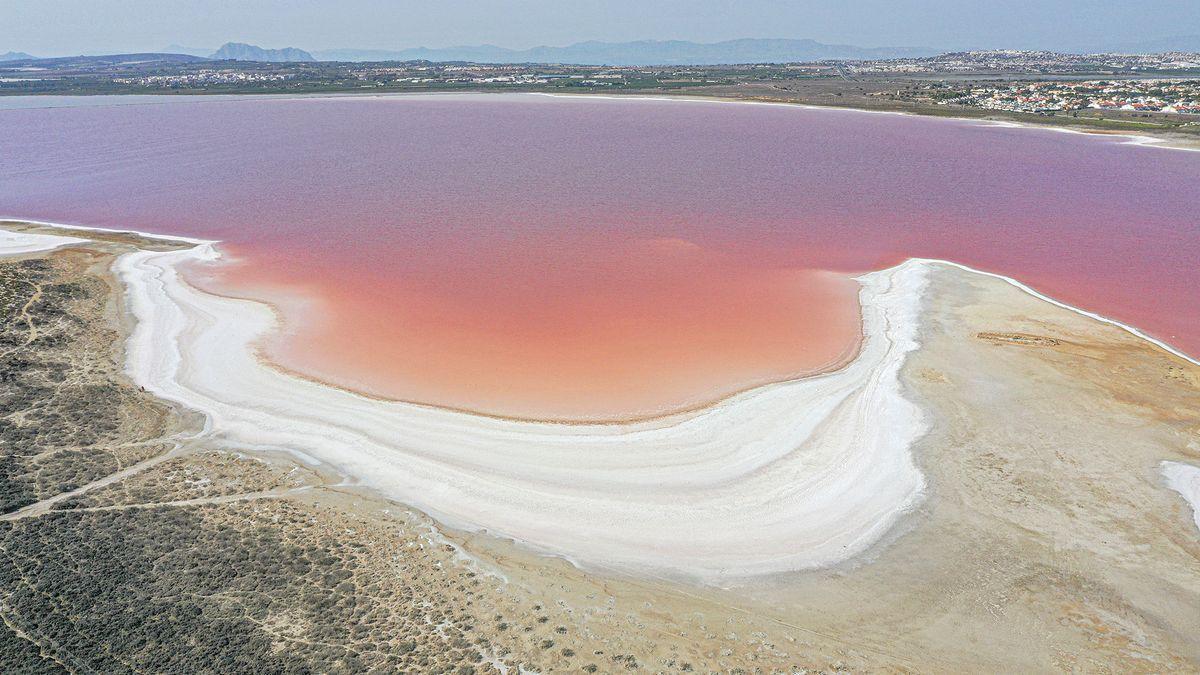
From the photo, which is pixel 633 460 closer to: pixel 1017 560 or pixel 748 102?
pixel 1017 560

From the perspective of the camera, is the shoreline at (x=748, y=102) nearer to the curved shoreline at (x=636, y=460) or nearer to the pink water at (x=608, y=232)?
the pink water at (x=608, y=232)

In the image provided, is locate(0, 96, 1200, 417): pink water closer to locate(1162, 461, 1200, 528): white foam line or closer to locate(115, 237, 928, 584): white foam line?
locate(115, 237, 928, 584): white foam line

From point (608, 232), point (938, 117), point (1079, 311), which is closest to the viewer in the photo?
point (1079, 311)

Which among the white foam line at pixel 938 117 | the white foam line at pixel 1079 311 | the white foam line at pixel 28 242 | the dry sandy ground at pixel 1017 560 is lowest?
the dry sandy ground at pixel 1017 560

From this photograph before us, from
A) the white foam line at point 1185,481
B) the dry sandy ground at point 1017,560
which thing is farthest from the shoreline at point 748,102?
the white foam line at point 1185,481

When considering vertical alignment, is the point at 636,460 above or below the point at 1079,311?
below

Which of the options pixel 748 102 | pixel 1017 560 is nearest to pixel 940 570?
pixel 1017 560
